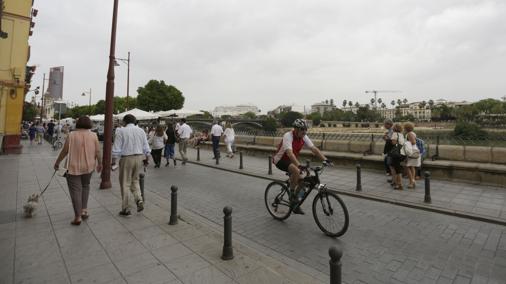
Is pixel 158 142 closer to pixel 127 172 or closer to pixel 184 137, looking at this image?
pixel 184 137

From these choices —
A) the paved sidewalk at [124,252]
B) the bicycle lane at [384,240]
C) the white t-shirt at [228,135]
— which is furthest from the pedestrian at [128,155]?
the white t-shirt at [228,135]

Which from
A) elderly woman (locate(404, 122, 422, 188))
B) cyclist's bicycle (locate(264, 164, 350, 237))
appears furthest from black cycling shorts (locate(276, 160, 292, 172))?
elderly woman (locate(404, 122, 422, 188))

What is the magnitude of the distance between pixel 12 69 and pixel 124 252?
56.1ft

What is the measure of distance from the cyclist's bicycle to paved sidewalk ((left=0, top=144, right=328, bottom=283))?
3.69 feet

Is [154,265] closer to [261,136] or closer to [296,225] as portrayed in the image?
[296,225]

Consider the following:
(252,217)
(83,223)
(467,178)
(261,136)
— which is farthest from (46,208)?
(261,136)

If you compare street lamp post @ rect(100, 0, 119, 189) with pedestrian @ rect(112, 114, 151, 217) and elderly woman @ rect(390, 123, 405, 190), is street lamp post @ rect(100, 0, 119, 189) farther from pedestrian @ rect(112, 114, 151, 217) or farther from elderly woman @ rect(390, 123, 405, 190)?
elderly woman @ rect(390, 123, 405, 190)

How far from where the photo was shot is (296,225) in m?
5.13

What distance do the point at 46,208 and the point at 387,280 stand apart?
626cm

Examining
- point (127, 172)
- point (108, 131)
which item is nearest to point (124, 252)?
point (127, 172)

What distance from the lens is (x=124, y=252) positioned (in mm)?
3875

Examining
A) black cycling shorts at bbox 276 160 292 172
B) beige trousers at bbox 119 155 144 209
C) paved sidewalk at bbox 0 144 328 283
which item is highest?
black cycling shorts at bbox 276 160 292 172

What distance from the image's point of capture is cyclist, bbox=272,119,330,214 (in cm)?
501

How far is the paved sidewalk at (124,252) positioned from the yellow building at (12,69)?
12.6 metres
